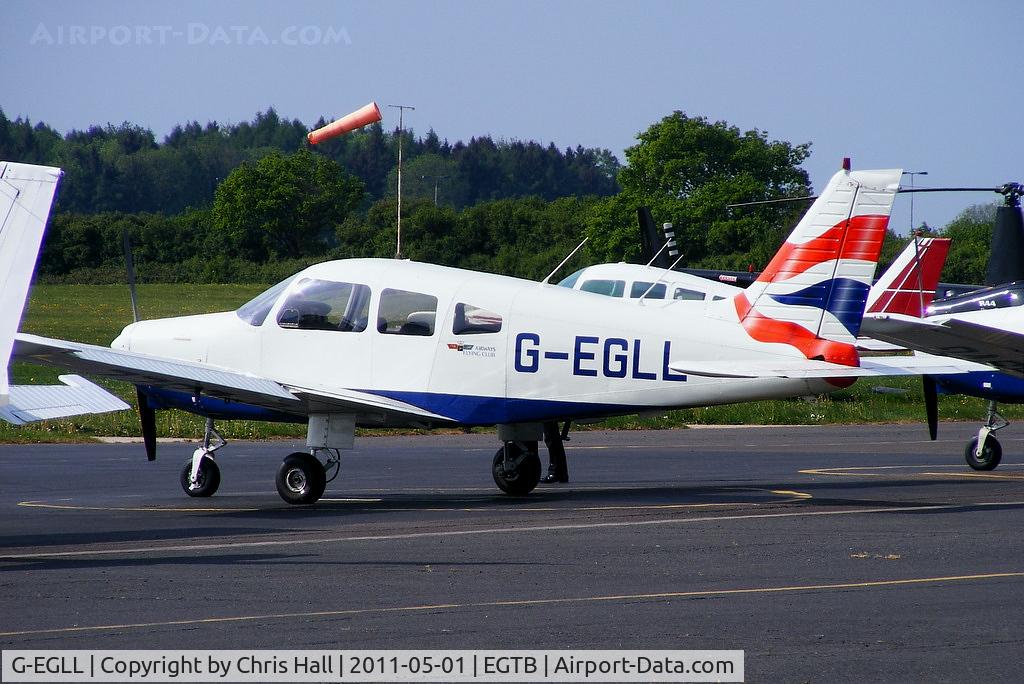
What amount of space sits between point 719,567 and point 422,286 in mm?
5829

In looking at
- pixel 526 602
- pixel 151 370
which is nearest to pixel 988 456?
pixel 151 370

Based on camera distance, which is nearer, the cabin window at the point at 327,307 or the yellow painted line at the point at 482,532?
the yellow painted line at the point at 482,532

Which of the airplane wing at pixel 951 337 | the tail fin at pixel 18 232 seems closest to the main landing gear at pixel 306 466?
the tail fin at pixel 18 232

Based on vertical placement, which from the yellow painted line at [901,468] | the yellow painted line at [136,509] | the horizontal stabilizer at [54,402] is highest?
the horizontal stabilizer at [54,402]

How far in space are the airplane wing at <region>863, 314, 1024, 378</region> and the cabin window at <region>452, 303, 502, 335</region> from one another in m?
3.96

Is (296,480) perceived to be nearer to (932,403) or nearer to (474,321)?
(474,321)

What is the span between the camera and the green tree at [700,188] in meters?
87.1

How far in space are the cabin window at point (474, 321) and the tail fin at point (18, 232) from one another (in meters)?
5.76

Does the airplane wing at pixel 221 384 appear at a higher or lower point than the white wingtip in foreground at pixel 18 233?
lower

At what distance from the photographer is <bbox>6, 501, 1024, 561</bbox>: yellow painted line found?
11.0m

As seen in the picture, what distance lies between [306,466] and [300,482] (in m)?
0.18

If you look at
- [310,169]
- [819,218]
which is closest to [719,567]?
[819,218]

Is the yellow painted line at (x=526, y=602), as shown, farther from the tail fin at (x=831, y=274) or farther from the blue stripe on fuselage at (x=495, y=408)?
the blue stripe on fuselage at (x=495, y=408)

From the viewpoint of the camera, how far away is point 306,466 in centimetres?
1463
